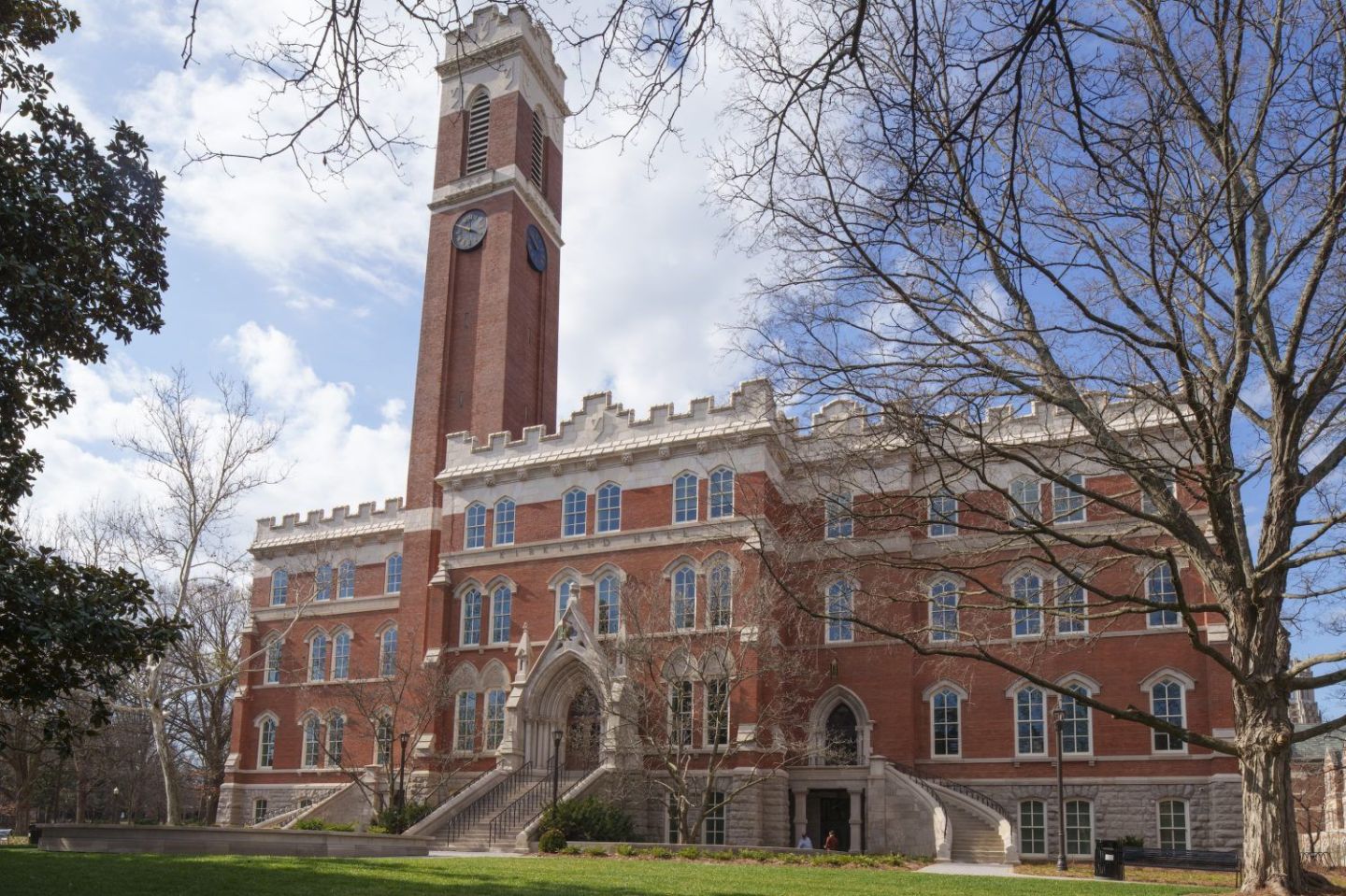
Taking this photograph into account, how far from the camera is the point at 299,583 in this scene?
45.2 meters

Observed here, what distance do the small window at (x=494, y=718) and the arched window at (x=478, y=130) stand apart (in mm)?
20542

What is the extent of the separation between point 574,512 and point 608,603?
3.38 meters

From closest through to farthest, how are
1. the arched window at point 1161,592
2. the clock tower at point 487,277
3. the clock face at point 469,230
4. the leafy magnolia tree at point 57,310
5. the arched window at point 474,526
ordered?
the leafy magnolia tree at point 57,310
the arched window at point 1161,592
the arched window at point 474,526
the clock tower at point 487,277
the clock face at point 469,230

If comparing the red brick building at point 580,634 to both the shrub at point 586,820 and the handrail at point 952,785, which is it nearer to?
the handrail at point 952,785

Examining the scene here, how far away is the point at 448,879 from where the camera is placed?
14.8m

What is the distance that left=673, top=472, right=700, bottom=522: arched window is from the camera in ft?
116

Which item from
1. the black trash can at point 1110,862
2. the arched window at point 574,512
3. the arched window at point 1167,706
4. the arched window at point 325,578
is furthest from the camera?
the arched window at point 325,578

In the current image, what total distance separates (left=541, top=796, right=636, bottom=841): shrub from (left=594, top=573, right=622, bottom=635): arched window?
6.82m

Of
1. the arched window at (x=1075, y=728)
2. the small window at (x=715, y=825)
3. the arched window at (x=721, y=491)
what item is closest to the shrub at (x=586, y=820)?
the small window at (x=715, y=825)

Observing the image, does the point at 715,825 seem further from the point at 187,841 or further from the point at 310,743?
the point at 310,743

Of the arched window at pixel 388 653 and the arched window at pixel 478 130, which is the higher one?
the arched window at pixel 478 130

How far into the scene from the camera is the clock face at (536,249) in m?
45.1

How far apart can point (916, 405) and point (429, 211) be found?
35.8 metres

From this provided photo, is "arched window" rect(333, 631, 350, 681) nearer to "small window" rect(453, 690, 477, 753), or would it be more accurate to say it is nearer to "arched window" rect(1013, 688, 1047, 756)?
"small window" rect(453, 690, 477, 753)
